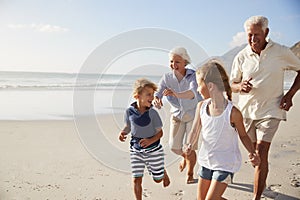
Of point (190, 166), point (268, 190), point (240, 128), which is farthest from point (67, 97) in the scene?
point (240, 128)

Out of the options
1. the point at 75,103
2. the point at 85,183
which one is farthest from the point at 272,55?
the point at 85,183

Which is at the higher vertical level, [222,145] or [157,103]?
[157,103]

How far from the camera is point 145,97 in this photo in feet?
6.27

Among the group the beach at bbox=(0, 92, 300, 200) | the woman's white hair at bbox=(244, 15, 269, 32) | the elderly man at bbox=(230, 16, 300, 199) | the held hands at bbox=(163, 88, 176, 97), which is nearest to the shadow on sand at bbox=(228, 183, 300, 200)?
the beach at bbox=(0, 92, 300, 200)

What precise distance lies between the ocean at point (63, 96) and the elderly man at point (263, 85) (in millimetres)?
575

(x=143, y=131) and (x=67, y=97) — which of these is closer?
(x=143, y=131)

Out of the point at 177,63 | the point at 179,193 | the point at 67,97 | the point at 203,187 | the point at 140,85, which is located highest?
the point at 67,97

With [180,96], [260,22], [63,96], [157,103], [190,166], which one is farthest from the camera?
[63,96]

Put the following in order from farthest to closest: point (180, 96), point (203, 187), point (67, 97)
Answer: point (67, 97), point (180, 96), point (203, 187)

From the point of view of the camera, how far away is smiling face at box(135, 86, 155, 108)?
1.91 m

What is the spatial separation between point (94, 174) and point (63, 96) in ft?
13.2

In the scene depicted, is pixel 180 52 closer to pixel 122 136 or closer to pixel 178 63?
pixel 178 63

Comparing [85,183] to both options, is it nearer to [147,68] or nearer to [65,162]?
[65,162]

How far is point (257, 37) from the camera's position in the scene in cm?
192
